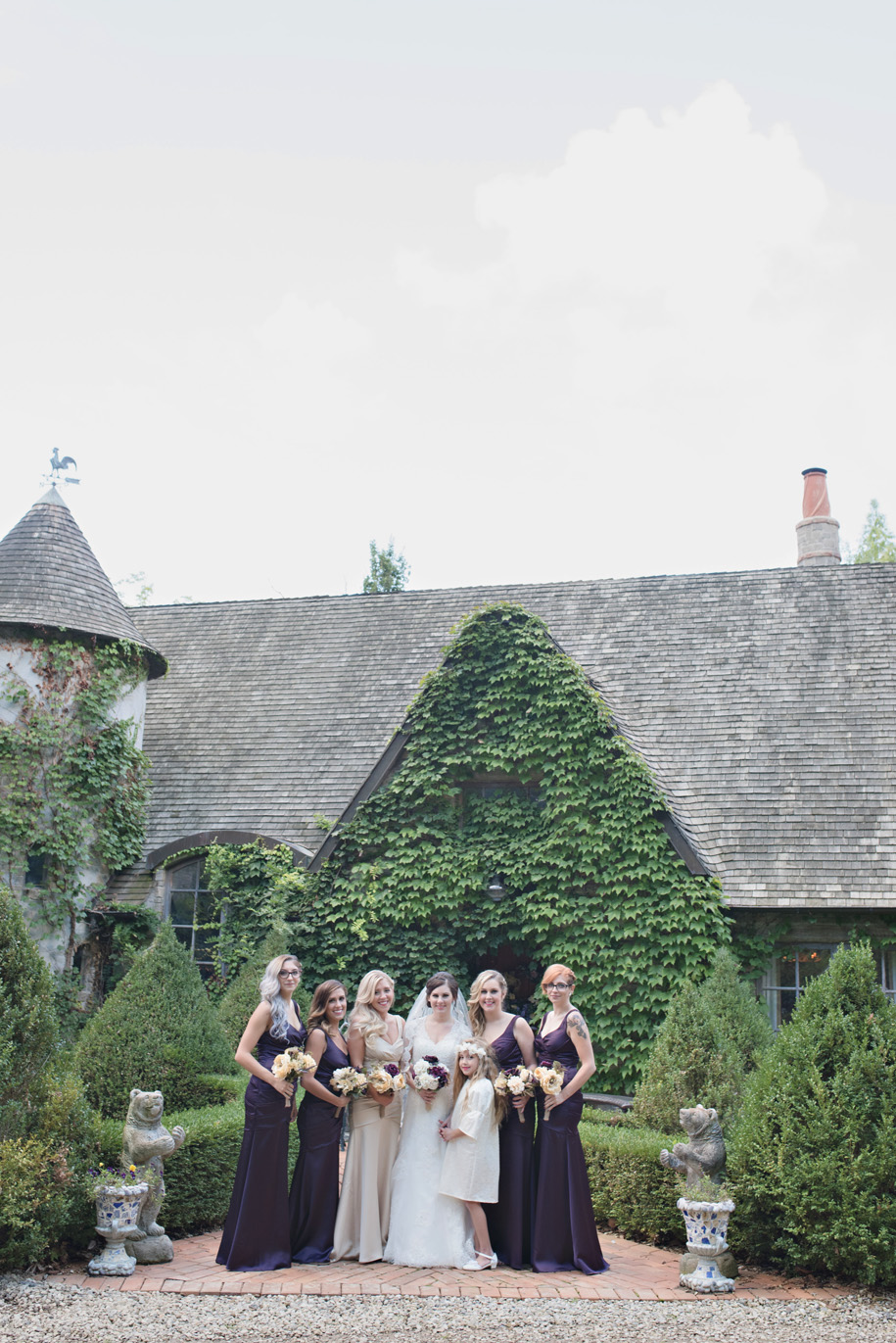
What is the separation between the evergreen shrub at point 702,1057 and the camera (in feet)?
27.9

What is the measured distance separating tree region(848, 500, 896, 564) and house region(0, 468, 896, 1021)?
680 inches

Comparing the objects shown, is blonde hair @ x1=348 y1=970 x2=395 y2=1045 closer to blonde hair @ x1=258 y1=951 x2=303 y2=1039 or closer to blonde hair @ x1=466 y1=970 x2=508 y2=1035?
blonde hair @ x1=258 y1=951 x2=303 y2=1039

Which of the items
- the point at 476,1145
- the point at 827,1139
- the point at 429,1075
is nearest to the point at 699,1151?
the point at 827,1139

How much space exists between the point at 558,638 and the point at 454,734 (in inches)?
162

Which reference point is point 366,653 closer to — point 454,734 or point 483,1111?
point 454,734

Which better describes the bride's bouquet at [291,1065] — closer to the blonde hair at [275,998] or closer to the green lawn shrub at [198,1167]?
the blonde hair at [275,998]

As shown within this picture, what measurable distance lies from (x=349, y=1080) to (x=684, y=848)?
19.1 feet

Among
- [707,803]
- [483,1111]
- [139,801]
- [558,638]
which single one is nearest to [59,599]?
[139,801]

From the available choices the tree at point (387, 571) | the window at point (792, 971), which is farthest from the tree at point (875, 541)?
the window at point (792, 971)

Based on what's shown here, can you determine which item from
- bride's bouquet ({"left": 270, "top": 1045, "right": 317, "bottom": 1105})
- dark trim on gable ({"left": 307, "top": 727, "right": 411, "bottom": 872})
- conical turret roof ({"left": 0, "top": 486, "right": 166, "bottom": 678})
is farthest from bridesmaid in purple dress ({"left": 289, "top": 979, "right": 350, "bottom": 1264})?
conical turret roof ({"left": 0, "top": 486, "right": 166, "bottom": 678})

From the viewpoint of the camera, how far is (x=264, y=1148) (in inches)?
269

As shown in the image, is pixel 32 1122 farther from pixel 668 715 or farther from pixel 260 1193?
pixel 668 715

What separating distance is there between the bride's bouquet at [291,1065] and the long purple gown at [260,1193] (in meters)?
0.15

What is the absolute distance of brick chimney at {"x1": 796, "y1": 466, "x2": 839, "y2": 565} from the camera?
61.6ft
